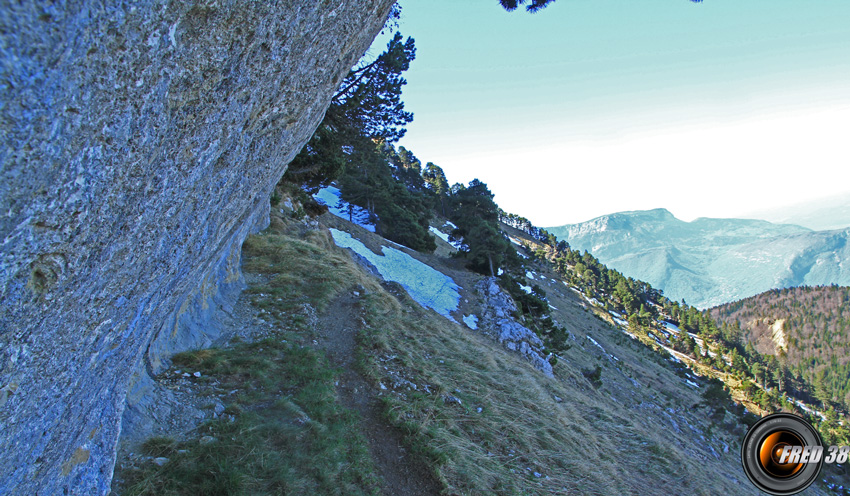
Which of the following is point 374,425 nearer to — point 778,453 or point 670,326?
point 778,453

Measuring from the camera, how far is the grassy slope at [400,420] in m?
5.51

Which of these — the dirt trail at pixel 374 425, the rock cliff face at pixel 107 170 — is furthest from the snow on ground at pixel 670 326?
the rock cliff face at pixel 107 170

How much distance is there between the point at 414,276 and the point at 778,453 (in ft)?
59.1

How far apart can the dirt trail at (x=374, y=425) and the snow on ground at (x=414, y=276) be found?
889 cm

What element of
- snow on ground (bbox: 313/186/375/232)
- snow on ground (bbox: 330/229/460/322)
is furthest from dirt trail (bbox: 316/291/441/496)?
snow on ground (bbox: 313/186/375/232)

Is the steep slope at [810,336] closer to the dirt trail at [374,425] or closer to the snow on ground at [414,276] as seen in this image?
the snow on ground at [414,276]

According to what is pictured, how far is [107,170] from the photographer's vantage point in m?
2.38

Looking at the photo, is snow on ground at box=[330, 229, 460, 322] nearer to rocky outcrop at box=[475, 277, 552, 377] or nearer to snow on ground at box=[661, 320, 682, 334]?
rocky outcrop at box=[475, 277, 552, 377]

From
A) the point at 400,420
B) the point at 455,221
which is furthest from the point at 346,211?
the point at 400,420

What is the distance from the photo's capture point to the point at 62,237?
2.25 metres

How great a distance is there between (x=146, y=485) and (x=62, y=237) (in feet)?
12.7

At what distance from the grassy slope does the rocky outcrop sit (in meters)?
3.56

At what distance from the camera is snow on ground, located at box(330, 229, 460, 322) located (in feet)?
67.6

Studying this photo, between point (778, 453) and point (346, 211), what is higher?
point (346, 211)
